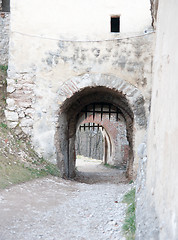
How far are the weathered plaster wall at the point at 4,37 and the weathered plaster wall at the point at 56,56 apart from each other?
1.01m

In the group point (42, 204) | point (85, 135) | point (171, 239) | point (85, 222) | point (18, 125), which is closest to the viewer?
point (171, 239)

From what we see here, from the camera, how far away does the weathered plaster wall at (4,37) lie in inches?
298

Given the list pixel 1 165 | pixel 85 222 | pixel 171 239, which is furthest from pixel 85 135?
pixel 171 239

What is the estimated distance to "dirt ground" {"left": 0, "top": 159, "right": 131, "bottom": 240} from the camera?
296 centimetres

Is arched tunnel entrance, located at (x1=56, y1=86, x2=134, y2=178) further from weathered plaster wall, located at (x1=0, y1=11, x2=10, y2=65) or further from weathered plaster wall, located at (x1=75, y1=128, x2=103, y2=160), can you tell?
weathered plaster wall, located at (x1=75, y1=128, x2=103, y2=160)

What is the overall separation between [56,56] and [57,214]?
3996 mm

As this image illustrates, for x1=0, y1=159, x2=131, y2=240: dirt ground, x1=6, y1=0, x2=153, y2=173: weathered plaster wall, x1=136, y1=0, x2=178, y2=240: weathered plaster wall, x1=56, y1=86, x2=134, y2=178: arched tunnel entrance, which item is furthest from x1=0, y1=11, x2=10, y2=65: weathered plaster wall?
x1=136, y1=0, x2=178, y2=240: weathered plaster wall

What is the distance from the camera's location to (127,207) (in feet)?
11.9

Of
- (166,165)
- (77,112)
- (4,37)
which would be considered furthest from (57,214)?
(4,37)

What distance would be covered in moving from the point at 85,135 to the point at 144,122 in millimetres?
17219

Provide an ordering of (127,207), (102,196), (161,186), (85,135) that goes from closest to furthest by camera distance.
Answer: (161,186) < (127,207) < (102,196) < (85,135)

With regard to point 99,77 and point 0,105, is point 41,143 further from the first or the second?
point 99,77

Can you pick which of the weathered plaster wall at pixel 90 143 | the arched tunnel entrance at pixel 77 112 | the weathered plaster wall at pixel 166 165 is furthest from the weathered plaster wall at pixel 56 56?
the weathered plaster wall at pixel 90 143

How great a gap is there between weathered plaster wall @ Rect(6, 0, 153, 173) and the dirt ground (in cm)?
209
